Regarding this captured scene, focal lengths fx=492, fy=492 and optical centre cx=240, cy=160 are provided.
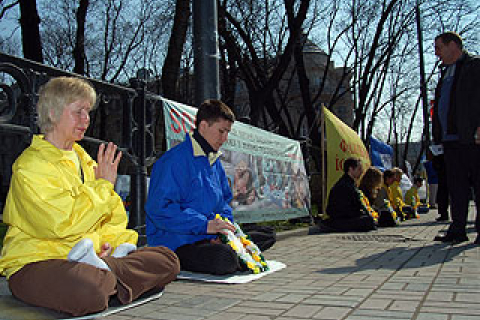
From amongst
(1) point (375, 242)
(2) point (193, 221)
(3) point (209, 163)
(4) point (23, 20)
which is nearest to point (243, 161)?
(1) point (375, 242)

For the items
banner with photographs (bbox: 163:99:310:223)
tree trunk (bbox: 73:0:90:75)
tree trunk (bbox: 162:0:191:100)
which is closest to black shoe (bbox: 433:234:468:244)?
banner with photographs (bbox: 163:99:310:223)

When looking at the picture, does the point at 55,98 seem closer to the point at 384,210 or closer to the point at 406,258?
the point at 406,258

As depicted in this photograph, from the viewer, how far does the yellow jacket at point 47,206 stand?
260cm

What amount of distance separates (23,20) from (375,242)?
30.7ft

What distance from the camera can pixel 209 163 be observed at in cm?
442

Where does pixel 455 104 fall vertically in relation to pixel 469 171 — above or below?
above

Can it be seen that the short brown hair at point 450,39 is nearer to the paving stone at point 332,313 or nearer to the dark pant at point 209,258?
the dark pant at point 209,258

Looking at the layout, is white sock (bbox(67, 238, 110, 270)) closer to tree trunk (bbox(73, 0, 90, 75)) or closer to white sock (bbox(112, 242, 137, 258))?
white sock (bbox(112, 242, 137, 258))

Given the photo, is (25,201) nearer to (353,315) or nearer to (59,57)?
(353,315)

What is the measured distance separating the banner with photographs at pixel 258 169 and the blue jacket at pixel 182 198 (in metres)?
0.95

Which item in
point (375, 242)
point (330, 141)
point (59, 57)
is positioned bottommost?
point (375, 242)

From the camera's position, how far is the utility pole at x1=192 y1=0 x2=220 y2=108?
16.4 feet

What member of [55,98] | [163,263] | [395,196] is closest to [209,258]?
[163,263]

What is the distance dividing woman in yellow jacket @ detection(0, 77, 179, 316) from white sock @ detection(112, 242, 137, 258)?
4 cm
